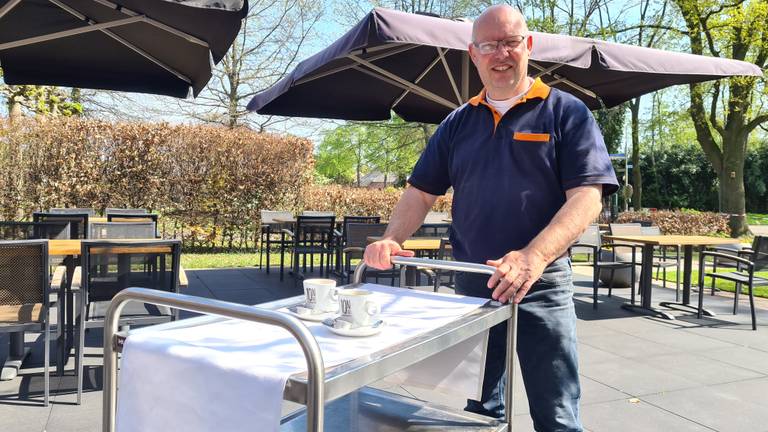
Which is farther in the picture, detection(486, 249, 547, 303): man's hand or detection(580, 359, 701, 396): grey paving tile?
detection(580, 359, 701, 396): grey paving tile

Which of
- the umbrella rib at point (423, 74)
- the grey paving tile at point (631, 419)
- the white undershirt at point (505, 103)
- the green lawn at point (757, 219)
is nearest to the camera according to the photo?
the white undershirt at point (505, 103)

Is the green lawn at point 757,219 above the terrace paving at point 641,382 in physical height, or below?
above

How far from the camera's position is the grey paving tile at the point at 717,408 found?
11.0 feet

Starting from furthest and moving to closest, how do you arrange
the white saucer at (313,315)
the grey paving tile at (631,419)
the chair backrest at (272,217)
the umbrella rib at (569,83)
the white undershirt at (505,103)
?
the chair backrest at (272,217) < the umbrella rib at (569,83) < the grey paving tile at (631,419) < the white undershirt at (505,103) < the white saucer at (313,315)

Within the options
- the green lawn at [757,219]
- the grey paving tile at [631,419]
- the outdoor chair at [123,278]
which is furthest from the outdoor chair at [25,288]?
the green lawn at [757,219]

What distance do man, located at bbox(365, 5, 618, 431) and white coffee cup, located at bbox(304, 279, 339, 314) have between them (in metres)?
0.33

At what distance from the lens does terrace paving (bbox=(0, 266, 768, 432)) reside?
3299 mm

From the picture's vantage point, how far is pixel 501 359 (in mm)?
1859

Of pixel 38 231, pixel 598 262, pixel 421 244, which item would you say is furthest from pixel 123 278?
pixel 598 262

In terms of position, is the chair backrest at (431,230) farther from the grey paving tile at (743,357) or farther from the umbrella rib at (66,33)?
the umbrella rib at (66,33)

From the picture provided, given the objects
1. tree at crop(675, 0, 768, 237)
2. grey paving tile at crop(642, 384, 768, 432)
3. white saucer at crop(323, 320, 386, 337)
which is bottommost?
grey paving tile at crop(642, 384, 768, 432)

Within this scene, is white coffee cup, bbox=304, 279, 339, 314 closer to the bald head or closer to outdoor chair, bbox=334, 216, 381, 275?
the bald head

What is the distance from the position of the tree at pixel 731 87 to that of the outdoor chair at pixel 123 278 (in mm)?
16364

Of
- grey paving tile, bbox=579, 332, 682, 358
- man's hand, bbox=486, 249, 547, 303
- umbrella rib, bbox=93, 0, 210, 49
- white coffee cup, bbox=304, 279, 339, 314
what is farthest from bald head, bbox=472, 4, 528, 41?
grey paving tile, bbox=579, 332, 682, 358
